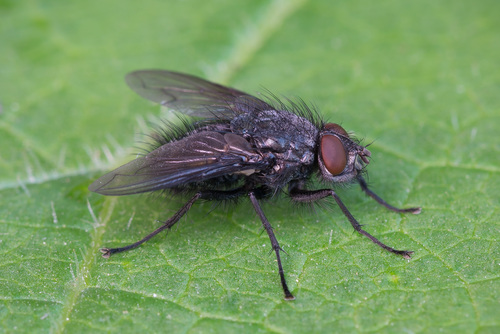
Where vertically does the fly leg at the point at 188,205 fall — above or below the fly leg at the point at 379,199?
below

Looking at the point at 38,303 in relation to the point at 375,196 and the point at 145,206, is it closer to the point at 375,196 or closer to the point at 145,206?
the point at 145,206

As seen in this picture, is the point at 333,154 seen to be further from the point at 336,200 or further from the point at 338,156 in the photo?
the point at 336,200

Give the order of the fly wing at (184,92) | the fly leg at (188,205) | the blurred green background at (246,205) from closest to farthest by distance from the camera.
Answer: the blurred green background at (246,205) → the fly leg at (188,205) → the fly wing at (184,92)

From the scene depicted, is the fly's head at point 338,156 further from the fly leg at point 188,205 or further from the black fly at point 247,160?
the fly leg at point 188,205

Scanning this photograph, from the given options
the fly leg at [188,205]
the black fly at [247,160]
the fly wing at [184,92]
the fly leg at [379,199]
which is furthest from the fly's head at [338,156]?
the fly wing at [184,92]

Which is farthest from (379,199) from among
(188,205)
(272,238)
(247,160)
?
(188,205)

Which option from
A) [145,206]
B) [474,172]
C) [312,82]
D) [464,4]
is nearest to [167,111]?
[145,206]

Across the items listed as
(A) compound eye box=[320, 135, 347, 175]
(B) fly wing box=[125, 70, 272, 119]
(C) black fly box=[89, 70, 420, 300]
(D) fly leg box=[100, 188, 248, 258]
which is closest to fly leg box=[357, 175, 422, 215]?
(C) black fly box=[89, 70, 420, 300]

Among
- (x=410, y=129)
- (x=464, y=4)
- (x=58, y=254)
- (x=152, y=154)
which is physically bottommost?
(x=58, y=254)
